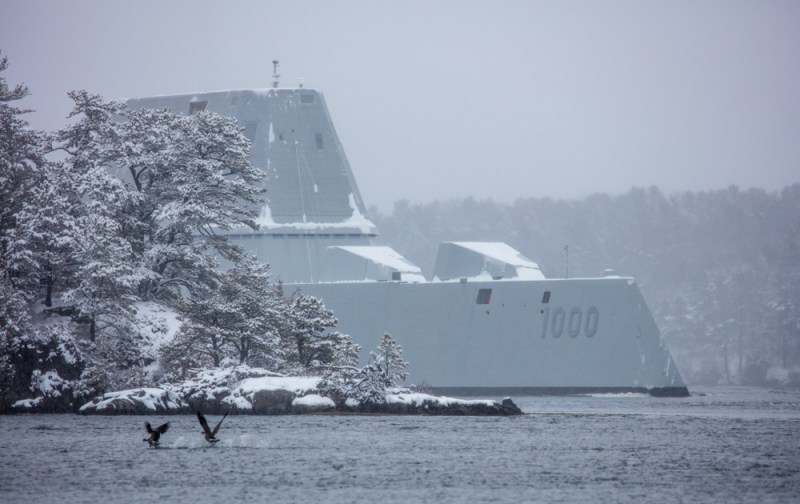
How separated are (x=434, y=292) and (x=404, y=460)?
95.5 ft

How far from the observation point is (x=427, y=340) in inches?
2058

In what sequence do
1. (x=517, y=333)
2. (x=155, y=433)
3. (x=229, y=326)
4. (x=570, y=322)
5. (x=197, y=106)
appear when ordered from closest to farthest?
(x=155, y=433) < (x=229, y=326) < (x=570, y=322) < (x=517, y=333) < (x=197, y=106)

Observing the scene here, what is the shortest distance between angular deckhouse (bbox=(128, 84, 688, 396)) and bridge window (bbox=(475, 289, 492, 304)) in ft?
0.11

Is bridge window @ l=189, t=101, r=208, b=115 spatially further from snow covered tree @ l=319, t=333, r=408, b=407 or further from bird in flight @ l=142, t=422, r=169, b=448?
bird in flight @ l=142, t=422, r=169, b=448

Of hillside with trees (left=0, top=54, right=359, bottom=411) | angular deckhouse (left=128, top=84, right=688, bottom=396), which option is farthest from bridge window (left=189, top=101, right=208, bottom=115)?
hillside with trees (left=0, top=54, right=359, bottom=411)

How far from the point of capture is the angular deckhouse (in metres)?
48.6

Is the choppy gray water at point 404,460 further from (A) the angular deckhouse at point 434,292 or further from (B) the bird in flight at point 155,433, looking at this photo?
(A) the angular deckhouse at point 434,292

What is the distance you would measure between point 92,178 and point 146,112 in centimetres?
383

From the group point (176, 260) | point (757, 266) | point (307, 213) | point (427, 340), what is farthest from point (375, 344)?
point (757, 266)

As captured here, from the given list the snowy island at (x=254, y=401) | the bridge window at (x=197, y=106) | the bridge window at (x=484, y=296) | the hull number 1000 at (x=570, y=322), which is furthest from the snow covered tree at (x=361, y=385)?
the bridge window at (x=197, y=106)

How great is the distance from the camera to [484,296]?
51.0 m

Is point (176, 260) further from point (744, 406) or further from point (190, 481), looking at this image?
point (190, 481)

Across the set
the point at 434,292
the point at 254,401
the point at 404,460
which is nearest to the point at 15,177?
the point at 254,401

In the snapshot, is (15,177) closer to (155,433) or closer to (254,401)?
(254,401)
